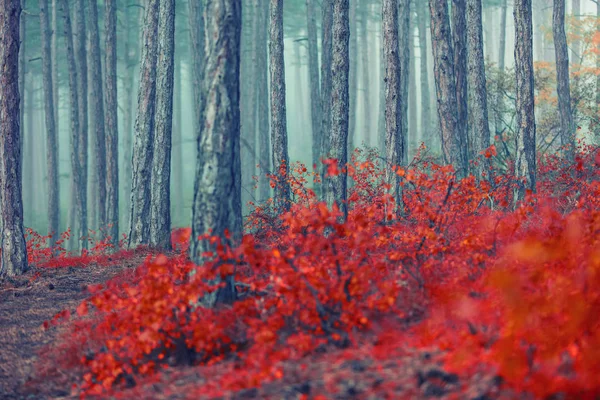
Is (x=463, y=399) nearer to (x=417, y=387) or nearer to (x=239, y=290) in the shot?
(x=417, y=387)

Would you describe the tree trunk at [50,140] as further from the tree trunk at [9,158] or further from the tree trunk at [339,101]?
the tree trunk at [339,101]

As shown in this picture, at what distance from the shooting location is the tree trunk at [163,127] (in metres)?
13.4

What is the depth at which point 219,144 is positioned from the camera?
21.9 feet

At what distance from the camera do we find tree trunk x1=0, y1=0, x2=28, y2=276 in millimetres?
11414

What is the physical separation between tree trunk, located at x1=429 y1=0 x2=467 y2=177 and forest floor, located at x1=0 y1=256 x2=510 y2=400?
27.7 feet

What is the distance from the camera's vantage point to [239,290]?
736 centimetres

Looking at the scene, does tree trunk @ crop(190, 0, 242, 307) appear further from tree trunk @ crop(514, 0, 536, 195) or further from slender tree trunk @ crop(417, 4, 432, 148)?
slender tree trunk @ crop(417, 4, 432, 148)

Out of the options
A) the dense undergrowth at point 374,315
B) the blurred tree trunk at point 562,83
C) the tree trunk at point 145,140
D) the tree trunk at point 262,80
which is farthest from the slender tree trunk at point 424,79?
the dense undergrowth at point 374,315

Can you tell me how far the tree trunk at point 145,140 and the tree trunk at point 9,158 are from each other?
2.71 m

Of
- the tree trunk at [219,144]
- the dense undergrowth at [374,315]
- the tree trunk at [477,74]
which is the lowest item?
the dense undergrowth at [374,315]

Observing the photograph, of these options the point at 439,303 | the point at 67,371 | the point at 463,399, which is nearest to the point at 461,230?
the point at 439,303

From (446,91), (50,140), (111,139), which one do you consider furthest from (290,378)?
(50,140)

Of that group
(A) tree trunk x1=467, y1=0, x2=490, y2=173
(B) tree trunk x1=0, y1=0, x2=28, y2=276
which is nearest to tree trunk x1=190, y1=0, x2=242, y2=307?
(B) tree trunk x1=0, y1=0, x2=28, y2=276

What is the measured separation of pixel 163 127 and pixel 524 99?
7986 mm
